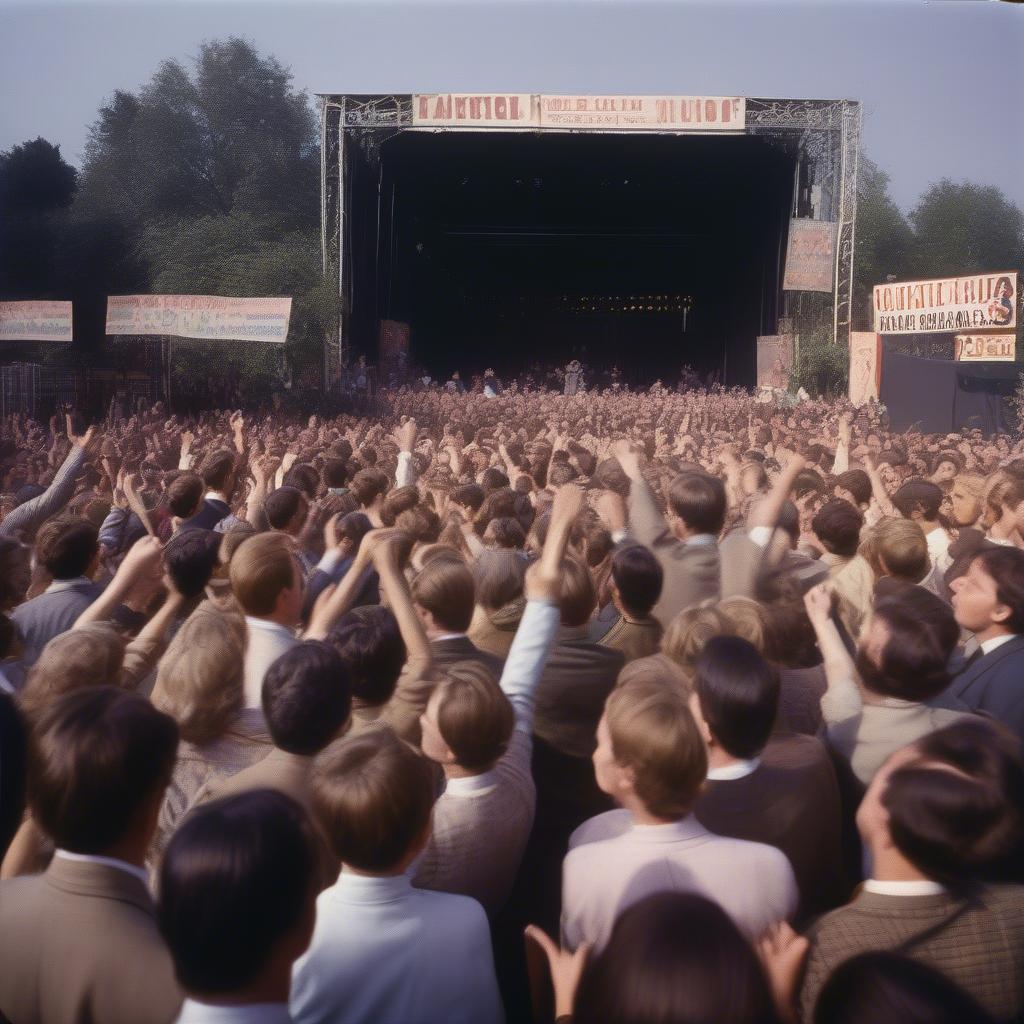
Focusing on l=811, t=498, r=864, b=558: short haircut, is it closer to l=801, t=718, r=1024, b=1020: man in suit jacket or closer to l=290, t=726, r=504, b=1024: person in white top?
l=801, t=718, r=1024, b=1020: man in suit jacket

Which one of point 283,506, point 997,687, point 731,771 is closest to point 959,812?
point 731,771

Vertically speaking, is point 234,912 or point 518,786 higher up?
point 234,912

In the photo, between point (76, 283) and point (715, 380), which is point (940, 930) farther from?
point (715, 380)

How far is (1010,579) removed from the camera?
3096 mm

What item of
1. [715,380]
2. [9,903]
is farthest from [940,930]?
[715,380]

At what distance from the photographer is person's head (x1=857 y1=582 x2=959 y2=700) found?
262cm

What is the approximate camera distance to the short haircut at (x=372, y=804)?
1839 mm

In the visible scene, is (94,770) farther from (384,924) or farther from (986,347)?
(986,347)

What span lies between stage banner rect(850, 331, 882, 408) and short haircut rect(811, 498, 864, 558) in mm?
17918

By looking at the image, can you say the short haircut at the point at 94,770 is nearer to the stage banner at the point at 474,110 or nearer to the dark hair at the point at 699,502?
the dark hair at the point at 699,502

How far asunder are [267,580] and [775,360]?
24463mm

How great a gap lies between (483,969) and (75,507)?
391 centimetres

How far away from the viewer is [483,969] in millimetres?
1861

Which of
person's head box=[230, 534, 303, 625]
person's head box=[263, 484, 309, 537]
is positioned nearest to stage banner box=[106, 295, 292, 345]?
person's head box=[263, 484, 309, 537]
